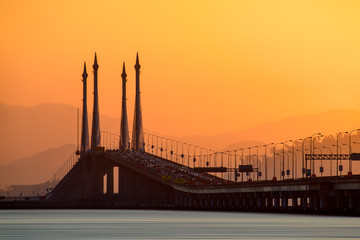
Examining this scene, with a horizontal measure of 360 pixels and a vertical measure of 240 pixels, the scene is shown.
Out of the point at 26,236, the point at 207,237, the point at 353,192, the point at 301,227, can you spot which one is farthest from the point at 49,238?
the point at 353,192

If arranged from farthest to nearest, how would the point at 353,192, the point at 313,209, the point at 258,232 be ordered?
the point at 313,209 → the point at 353,192 → the point at 258,232

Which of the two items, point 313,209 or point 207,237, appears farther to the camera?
point 313,209

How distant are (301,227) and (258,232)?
454 inches

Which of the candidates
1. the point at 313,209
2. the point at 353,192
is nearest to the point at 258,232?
the point at 353,192

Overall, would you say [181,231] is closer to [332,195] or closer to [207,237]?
[207,237]

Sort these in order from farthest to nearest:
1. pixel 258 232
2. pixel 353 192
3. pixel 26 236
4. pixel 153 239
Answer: pixel 353 192 < pixel 258 232 < pixel 26 236 < pixel 153 239

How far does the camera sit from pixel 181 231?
122000 millimetres

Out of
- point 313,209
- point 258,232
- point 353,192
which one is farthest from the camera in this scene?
point 313,209

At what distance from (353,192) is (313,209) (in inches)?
775

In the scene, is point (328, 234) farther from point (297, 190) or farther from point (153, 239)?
point (297, 190)

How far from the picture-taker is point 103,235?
112 m

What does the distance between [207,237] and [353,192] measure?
249 ft

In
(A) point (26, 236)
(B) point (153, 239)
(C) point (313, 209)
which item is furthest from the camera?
(C) point (313, 209)

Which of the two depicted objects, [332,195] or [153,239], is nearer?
[153,239]
